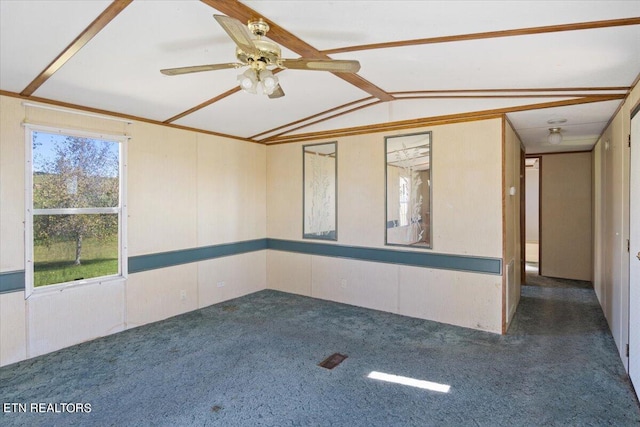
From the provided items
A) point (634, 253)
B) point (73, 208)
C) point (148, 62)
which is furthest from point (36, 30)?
point (634, 253)

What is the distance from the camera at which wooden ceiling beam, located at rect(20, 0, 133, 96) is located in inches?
76.1

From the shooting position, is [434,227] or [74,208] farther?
[434,227]

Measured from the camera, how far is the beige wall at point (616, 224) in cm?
298

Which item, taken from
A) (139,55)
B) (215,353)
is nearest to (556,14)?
(139,55)

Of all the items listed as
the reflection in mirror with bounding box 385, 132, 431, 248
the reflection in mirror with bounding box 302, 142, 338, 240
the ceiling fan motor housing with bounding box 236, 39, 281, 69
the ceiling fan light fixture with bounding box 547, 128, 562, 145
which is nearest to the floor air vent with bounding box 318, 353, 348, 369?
the reflection in mirror with bounding box 385, 132, 431, 248

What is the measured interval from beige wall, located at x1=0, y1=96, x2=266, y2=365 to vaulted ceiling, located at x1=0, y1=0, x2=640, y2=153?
40 cm

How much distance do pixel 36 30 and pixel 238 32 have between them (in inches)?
55.7

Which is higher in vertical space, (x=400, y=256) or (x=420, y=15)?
(x=420, y=15)

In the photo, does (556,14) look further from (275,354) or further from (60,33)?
(275,354)

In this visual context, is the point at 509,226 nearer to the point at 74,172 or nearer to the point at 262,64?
the point at 262,64

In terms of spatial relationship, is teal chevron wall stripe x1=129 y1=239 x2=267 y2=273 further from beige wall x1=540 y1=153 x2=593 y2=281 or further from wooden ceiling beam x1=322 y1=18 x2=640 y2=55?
beige wall x1=540 y1=153 x2=593 y2=281

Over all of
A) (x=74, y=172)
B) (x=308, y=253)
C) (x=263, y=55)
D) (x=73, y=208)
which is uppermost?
(x=263, y=55)

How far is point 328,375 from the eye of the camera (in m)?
2.88

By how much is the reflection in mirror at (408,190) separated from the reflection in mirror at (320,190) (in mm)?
873
